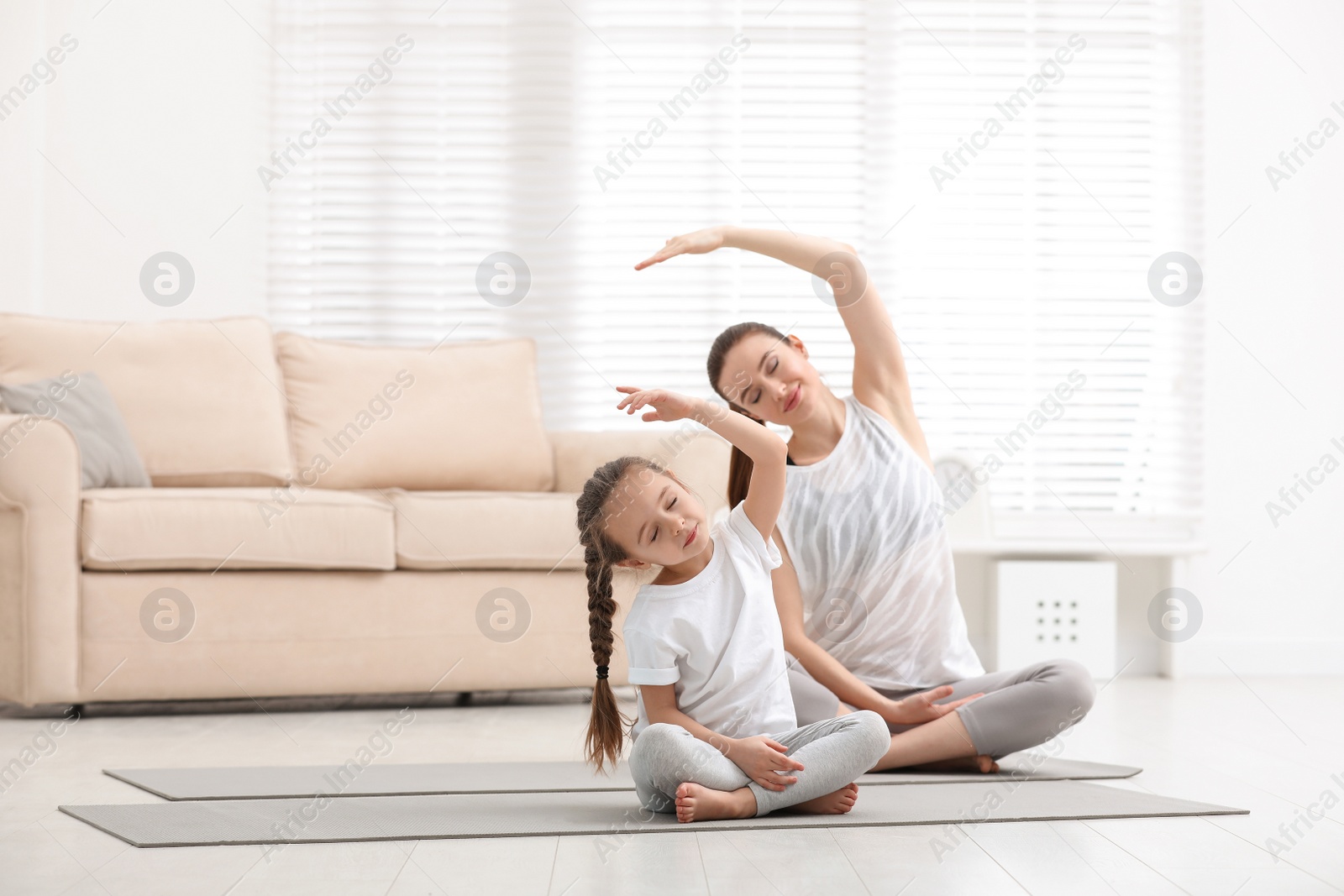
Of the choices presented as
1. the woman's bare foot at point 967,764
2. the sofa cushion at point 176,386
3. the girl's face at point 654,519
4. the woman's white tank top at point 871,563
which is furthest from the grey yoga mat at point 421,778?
the sofa cushion at point 176,386

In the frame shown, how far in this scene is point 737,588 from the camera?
1.57m

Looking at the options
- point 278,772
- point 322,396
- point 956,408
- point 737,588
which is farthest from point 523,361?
point 737,588

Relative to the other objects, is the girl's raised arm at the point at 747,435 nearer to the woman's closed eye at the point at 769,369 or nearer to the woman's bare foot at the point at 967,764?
the woman's closed eye at the point at 769,369

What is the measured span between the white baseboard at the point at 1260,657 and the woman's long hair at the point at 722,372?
2.16 m

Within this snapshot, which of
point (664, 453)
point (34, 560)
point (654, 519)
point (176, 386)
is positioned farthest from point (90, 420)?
point (654, 519)

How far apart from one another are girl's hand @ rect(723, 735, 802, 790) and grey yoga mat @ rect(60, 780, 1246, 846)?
50 mm

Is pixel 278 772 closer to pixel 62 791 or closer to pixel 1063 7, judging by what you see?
pixel 62 791

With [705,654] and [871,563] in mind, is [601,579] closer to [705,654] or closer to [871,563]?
[705,654]

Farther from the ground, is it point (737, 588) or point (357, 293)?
point (357, 293)

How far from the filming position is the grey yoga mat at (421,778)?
1.71 meters

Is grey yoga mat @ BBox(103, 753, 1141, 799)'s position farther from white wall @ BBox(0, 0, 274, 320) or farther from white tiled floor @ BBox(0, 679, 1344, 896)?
white wall @ BBox(0, 0, 274, 320)

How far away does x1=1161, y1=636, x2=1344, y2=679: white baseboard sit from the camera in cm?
349

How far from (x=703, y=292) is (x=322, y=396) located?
122 cm

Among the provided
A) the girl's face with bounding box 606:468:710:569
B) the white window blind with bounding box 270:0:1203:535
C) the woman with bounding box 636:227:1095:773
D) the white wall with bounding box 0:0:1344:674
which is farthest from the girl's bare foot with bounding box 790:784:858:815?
the white window blind with bounding box 270:0:1203:535
